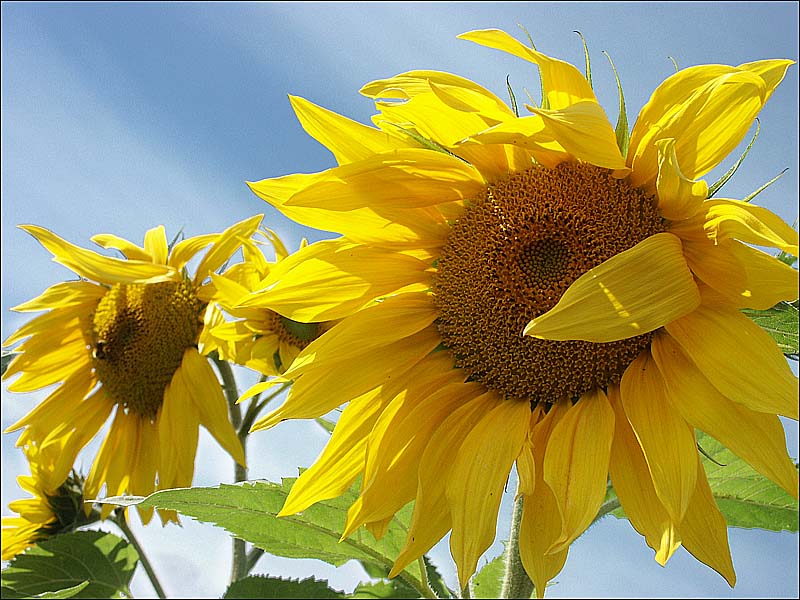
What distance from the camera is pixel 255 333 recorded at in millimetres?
2051

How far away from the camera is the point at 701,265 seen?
977mm

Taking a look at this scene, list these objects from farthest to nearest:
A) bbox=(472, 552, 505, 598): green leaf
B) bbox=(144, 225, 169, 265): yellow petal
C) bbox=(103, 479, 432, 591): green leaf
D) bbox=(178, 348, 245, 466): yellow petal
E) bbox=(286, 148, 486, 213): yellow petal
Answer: bbox=(144, 225, 169, 265): yellow petal → bbox=(178, 348, 245, 466): yellow petal → bbox=(472, 552, 505, 598): green leaf → bbox=(103, 479, 432, 591): green leaf → bbox=(286, 148, 486, 213): yellow petal

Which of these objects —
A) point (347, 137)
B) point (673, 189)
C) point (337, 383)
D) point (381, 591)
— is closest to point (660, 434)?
point (673, 189)

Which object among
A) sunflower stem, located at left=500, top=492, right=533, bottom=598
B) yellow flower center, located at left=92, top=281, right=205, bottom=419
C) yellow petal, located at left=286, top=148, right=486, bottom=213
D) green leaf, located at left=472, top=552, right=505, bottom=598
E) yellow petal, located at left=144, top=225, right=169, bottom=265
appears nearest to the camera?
yellow petal, located at left=286, top=148, right=486, bottom=213

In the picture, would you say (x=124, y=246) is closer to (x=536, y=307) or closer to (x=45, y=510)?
(x=45, y=510)

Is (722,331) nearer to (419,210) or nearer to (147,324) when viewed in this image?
(419,210)

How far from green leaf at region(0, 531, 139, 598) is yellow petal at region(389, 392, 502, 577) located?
4.97ft

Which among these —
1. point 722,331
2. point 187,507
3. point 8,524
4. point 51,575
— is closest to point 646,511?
Answer: point 722,331

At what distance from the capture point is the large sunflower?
2.97 ft

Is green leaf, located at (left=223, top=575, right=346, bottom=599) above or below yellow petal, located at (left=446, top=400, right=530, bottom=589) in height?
below

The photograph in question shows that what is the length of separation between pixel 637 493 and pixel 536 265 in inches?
12.2

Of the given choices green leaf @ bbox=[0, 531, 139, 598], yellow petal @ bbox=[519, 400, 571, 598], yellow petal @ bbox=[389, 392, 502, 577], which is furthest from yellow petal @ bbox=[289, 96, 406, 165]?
green leaf @ bbox=[0, 531, 139, 598]

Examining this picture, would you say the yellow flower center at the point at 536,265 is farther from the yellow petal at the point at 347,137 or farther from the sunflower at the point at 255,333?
the sunflower at the point at 255,333

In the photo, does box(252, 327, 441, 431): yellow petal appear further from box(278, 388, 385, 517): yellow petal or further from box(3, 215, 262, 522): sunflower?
box(3, 215, 262, 522): sunflower
